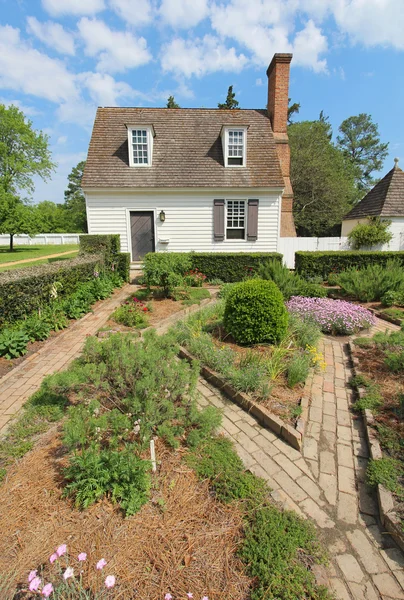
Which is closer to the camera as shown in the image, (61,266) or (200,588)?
(200,588)

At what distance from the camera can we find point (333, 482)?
2.47 meters

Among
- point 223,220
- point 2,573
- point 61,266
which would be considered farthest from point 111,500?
point 223,220

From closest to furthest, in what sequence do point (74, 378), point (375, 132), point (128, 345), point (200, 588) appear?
point (200, 588) → point (74, 378) → point (128, 345) → point (375, 132)

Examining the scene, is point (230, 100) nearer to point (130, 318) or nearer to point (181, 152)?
point (181, 152)

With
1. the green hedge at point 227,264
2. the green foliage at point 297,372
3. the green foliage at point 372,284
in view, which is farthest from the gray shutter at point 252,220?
the green foliage at point 297,372

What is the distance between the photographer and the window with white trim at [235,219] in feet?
40.8

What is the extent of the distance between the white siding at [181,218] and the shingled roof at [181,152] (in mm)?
478

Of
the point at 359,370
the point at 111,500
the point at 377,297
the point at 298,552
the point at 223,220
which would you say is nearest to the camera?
the point at 298,552

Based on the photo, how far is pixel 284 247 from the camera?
12781 mm

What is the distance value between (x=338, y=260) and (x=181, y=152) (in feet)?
26.0

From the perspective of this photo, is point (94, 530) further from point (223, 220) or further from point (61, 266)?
point (223, 220)

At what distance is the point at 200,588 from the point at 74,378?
1874mm

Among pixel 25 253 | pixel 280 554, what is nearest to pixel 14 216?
pixel 25 253

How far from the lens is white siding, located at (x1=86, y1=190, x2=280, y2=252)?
39.4 ft
